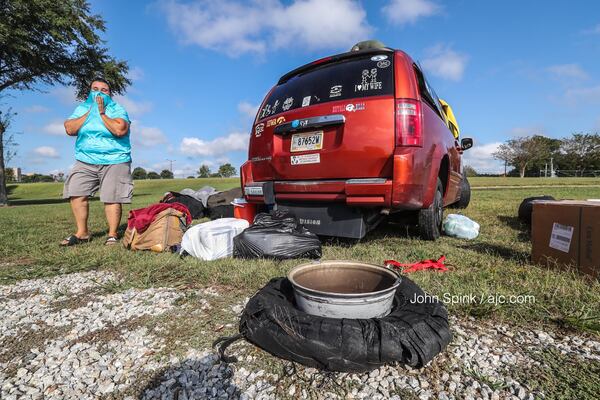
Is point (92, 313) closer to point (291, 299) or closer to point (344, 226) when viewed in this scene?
point (291, 299)

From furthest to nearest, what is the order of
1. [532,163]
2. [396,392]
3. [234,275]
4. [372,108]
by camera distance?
[532,163] < [372,108] < [234,275] < [396,392]

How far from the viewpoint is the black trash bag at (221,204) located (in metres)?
6.20

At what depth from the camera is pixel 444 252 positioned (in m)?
3.25

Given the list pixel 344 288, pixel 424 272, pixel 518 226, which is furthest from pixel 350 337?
pixel 518 226

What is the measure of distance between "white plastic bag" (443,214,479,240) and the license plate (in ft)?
7.27

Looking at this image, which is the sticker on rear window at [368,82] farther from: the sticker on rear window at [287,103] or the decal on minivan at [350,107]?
the sticker on rear window at [287,103]

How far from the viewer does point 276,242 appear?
2.98m

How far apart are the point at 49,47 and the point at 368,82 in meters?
18.9

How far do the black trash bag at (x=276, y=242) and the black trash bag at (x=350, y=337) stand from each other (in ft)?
4.65

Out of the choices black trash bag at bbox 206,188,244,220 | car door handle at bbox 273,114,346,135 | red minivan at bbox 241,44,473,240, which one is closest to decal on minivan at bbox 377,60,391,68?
red minivan at bbox 241,44,473,240

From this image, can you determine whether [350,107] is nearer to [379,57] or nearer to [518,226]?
[379,57]

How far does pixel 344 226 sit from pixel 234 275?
1172 mm

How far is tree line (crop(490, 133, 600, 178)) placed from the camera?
177 ft

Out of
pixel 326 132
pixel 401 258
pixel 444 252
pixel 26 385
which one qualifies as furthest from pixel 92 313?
pixel 444 252
